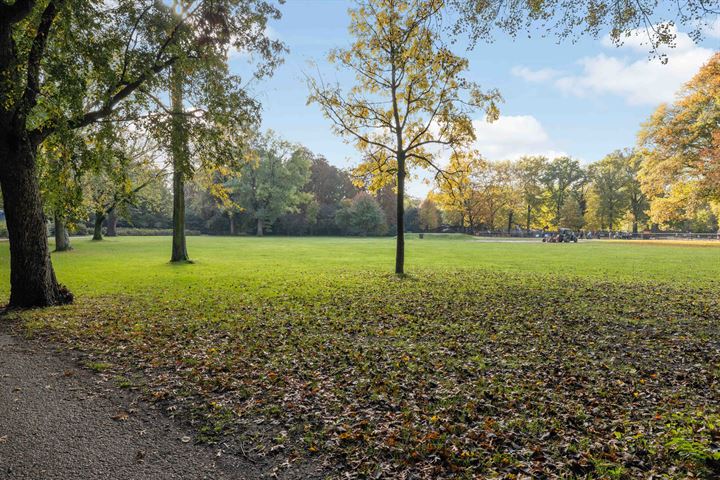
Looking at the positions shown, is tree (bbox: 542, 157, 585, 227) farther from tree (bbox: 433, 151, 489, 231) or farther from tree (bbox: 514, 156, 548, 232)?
tree (bbox: 433, 151, 489, 231)

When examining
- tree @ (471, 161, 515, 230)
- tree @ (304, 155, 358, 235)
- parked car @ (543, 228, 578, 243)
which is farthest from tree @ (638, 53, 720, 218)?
tree @ (304, 155, 358, 235)

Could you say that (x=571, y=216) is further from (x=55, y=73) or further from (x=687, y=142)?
(x=55, y=73)

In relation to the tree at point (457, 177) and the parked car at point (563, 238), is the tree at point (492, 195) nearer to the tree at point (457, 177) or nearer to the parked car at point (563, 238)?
the parked car at point (563, 238)

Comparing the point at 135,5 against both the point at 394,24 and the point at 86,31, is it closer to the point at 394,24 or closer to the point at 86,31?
the point at 86,31

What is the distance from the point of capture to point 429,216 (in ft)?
258

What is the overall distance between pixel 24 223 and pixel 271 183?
186 feet

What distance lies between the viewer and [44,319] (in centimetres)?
895

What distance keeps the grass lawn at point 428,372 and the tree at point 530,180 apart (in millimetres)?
64863

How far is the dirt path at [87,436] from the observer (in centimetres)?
361

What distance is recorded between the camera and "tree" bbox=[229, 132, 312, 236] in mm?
64062

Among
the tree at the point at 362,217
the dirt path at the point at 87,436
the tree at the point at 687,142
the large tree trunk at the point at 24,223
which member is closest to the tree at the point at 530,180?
the tree at the point at 362,217

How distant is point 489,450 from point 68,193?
484 inches

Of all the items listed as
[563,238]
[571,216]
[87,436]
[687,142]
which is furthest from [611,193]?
[87,436]

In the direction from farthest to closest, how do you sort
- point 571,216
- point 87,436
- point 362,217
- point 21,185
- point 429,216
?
point 429,216 < point 571,216 < point 362,217 < point 21,185 < point 87,436
